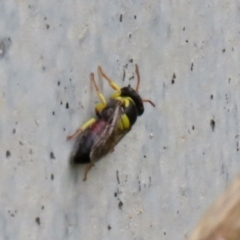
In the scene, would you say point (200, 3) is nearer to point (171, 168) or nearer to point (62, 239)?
point (171, 168)

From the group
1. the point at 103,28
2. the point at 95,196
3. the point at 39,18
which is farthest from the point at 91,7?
the point at 95,196

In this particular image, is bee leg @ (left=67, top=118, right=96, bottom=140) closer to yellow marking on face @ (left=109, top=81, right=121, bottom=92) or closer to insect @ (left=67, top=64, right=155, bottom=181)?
insect @ (left=67, top=64, right=155, bottom=181)

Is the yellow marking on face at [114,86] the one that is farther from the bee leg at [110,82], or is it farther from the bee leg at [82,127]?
the bee leg at [82,127]

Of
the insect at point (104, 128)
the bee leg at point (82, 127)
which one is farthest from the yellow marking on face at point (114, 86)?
the bee leg at point (82, 127)

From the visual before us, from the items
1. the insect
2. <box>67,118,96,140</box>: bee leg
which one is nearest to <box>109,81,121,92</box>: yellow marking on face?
the insect

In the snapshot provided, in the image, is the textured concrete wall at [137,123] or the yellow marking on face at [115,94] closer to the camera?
the textured concrete wall at [137,123]

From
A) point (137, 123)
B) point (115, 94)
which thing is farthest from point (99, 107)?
point (137, 123)

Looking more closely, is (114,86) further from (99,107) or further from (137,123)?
(137,123)
